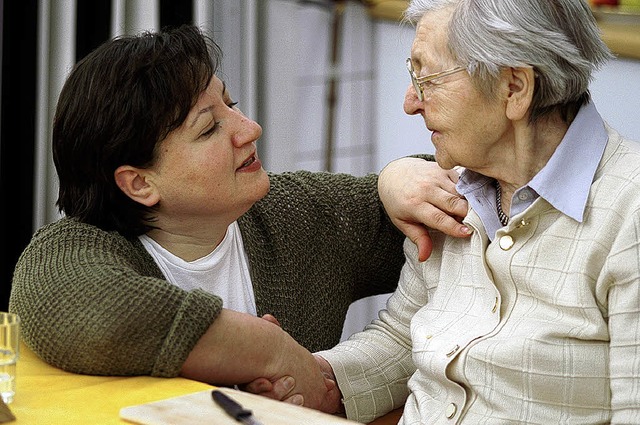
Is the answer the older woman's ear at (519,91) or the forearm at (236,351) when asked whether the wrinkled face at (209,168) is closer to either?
the forearm at (236,351)

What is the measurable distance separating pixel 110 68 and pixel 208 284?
1.47 feet

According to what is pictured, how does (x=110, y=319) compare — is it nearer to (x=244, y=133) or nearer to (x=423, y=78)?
(x=244, y=133)

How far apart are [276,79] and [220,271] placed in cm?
193

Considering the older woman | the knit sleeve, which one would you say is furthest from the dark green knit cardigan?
the older woman

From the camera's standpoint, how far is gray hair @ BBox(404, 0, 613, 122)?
1.63 m

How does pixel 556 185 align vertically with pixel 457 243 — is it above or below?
above

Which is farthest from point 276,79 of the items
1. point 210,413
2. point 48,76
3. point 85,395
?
point 210,413

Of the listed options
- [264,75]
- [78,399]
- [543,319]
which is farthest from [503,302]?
[264,75]

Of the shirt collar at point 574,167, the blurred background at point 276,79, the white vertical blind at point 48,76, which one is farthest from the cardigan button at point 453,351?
the white vertical blind at point 48,76

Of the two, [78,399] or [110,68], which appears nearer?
[78,399]

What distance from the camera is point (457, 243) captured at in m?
1.90

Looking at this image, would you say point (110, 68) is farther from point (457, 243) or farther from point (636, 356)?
point (636, 356)

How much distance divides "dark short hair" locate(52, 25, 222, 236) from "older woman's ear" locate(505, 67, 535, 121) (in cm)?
58

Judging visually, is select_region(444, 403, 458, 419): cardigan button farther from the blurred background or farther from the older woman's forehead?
the blurred background
